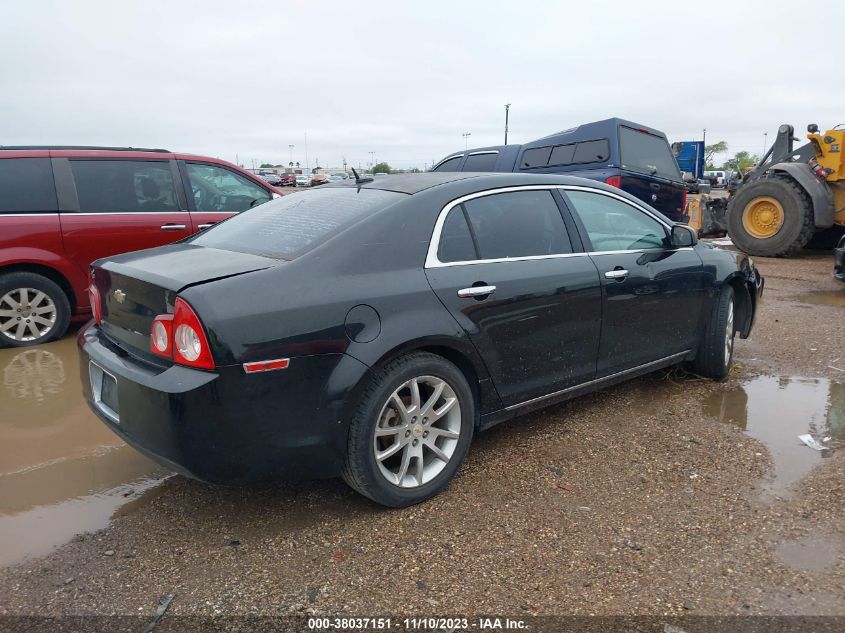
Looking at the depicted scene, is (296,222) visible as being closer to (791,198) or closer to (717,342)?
(717,342)

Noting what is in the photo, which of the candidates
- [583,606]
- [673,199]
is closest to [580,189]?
[583,606]

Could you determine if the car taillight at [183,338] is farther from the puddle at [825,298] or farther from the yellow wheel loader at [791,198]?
the yellow wheel loader at [791,198]

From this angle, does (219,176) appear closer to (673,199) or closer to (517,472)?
(517,472)

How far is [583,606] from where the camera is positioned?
2266 millimetres

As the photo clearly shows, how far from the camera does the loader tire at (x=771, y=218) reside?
10.3 meters

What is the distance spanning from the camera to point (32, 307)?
18.1ft

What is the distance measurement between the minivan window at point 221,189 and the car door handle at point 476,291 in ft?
12.7

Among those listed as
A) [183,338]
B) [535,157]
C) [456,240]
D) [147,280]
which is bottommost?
[183,338]

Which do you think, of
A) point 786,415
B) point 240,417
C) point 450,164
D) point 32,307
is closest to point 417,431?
point 240,417

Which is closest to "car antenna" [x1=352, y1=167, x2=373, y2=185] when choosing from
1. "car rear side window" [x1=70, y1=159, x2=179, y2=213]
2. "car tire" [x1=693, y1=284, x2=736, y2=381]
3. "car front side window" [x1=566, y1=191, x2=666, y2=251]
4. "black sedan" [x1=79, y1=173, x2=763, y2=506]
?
"black sedan" [x1=79, y1=173, x2=763, y2=506]

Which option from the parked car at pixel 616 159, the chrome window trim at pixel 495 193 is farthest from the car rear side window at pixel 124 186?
the parked car at pixel 616 159

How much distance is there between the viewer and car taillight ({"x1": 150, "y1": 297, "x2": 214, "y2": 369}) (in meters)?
2.40

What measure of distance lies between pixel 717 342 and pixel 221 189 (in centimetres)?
487

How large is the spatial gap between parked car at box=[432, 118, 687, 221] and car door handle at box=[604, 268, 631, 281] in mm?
5113
